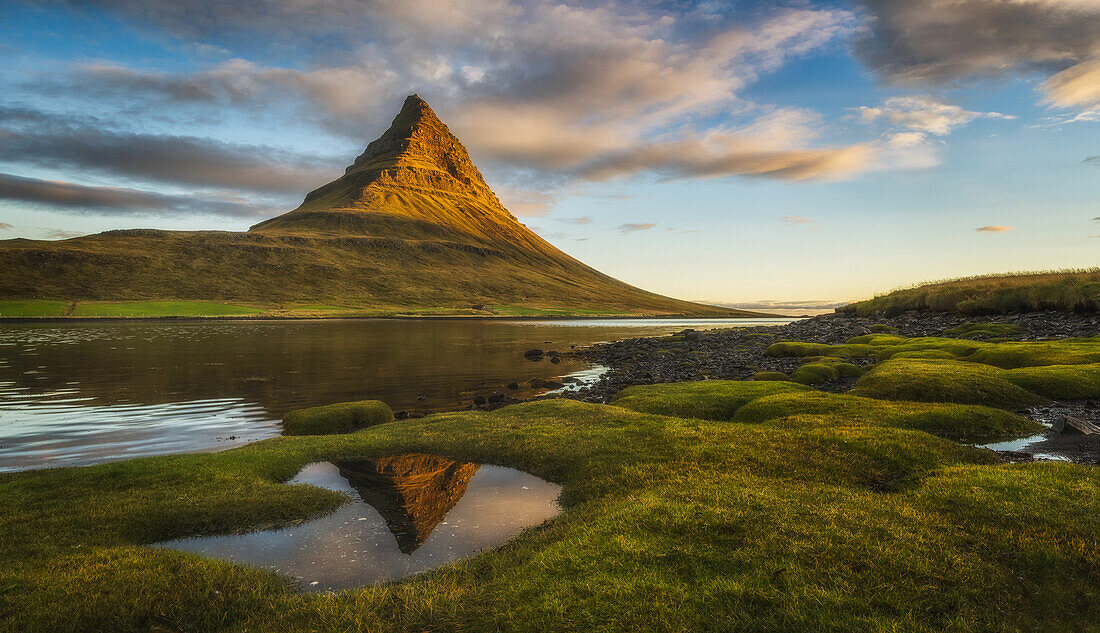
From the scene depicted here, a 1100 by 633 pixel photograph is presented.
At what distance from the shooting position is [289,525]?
12172 mm

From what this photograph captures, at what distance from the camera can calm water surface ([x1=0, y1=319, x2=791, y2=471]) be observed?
22359 millimetres

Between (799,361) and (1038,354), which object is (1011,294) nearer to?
(799,361)

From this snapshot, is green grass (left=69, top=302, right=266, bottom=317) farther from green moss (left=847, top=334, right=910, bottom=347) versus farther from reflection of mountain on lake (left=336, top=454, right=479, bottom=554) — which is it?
green moss (left=847, top=334, right=910, bottom=347)

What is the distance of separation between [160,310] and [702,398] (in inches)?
6561

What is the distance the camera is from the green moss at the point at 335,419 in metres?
23.3

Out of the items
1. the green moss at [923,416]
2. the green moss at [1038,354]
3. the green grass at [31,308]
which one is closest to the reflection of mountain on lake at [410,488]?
the green moss at [923,416]

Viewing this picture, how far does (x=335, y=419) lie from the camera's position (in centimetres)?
2384

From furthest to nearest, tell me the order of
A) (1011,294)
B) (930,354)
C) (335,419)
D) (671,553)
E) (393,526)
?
Answer: (1011,294) → (930,354) → (335,419) → (393,526) → (671,553)

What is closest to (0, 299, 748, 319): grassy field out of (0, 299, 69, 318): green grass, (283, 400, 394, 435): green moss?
(0, 299, 69, 318): green grass

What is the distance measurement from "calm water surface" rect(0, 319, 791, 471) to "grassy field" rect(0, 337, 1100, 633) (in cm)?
872

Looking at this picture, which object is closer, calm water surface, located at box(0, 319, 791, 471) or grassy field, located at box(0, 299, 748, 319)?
calm water surface, located at box(0, 319, 791, 471)

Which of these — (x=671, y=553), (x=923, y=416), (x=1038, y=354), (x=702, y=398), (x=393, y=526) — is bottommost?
(x=393, y=526)

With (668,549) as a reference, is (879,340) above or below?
above

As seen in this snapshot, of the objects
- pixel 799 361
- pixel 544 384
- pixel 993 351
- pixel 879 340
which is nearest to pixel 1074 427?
pixel 993 351
